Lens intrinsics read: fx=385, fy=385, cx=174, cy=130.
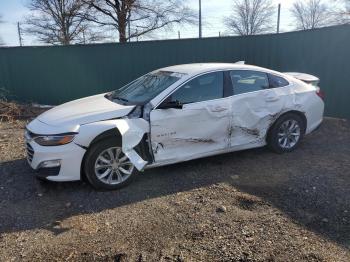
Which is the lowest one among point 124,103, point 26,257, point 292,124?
point 26,257

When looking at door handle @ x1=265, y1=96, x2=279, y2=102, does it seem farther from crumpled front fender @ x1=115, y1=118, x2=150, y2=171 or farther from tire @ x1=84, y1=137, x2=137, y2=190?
tire @ x1=84, y1=137, x2=137, y2=190

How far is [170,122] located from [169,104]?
247 millimetres

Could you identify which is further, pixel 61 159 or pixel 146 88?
pixel 146 88

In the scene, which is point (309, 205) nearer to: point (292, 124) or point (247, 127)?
point (247, 127)

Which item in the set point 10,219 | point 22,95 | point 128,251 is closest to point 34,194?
point 10,219

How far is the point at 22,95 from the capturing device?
43.1 feet

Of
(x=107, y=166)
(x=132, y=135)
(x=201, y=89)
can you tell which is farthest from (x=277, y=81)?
(x=107, y=166)

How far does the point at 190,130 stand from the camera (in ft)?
17.8

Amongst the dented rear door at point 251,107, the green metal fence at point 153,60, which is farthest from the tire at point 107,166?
the green metal fence at point 153,60

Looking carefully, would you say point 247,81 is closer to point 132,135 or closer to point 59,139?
point 132,135

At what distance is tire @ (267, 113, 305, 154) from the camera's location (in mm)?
6254

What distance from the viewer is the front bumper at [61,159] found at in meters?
4.75

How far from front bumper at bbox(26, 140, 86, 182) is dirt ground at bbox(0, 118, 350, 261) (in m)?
0.31

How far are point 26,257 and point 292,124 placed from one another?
454 cm
